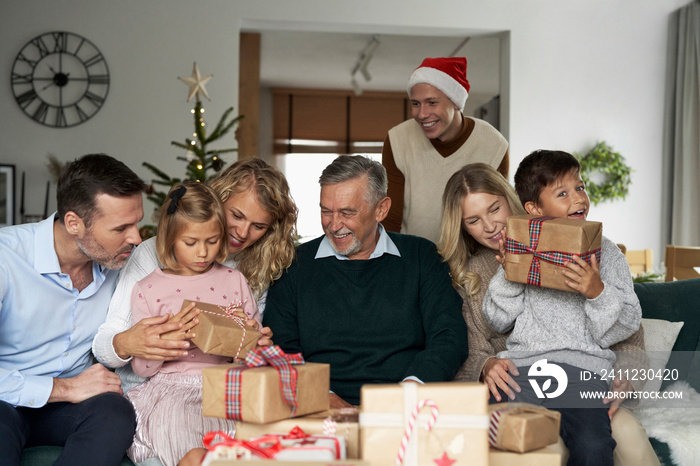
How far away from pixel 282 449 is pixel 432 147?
6.84 ft

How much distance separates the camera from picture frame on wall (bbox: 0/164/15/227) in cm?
530

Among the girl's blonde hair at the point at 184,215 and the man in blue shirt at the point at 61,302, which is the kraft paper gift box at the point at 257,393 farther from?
the girl's blonde hair at the point at 184,215

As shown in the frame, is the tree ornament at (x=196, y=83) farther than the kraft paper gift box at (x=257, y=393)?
Yes

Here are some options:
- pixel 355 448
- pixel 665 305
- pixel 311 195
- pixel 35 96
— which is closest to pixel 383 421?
pixel 355 448

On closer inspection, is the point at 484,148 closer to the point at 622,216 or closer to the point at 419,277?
the point at 419,277

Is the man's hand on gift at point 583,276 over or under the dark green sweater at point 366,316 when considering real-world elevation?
over

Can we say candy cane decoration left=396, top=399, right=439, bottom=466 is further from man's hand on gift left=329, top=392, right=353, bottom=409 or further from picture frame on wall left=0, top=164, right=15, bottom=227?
picture frame on wall left=0, top=164, right=15, bottom=227

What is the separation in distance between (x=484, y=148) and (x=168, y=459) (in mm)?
1964

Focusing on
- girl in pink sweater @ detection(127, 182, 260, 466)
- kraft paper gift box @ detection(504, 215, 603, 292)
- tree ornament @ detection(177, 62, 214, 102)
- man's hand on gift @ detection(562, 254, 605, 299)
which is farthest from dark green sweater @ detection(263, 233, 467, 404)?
tree ornament @ detection(177, 62, 214, 102)

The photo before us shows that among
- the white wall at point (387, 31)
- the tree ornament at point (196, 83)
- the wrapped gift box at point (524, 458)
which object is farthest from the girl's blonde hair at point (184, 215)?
the white wall at point (387, 31)

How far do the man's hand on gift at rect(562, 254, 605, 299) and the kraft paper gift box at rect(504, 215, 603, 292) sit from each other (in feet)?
0.05

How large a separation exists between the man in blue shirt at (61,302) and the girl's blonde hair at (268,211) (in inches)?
14.8

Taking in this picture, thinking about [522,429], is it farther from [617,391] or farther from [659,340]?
[659,340]

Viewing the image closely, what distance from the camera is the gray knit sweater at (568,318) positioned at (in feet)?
6.40
